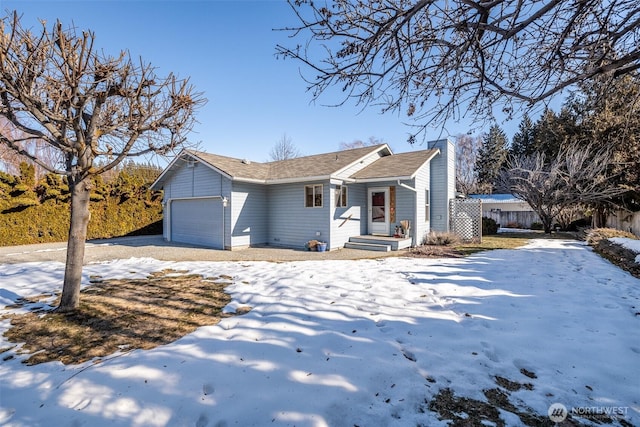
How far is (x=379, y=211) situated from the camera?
13758 mm

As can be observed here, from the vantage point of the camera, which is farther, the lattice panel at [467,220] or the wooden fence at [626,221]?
the wooden fence at [626,221]

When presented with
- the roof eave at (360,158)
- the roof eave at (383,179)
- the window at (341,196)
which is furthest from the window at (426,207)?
the window at (341,196)

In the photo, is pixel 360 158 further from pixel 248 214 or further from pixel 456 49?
pixel 456 49

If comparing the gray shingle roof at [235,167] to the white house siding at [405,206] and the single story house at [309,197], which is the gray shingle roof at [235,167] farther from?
the white house siding at [405,206]

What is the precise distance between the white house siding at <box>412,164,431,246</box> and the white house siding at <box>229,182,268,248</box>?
703 cm

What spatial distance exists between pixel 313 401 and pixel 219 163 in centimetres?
1226

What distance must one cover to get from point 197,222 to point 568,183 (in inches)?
814

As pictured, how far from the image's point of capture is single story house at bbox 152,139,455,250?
1229cm

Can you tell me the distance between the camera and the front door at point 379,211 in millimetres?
13531

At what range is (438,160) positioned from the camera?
14.6m

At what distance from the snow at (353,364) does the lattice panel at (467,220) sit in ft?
28.0

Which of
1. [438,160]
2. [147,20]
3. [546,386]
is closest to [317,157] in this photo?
[438,160]

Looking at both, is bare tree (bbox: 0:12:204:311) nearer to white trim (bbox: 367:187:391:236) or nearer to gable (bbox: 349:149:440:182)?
gable (bbox: 349:149:440:182)

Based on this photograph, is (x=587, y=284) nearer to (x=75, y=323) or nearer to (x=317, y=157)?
(x=75, y=323)
